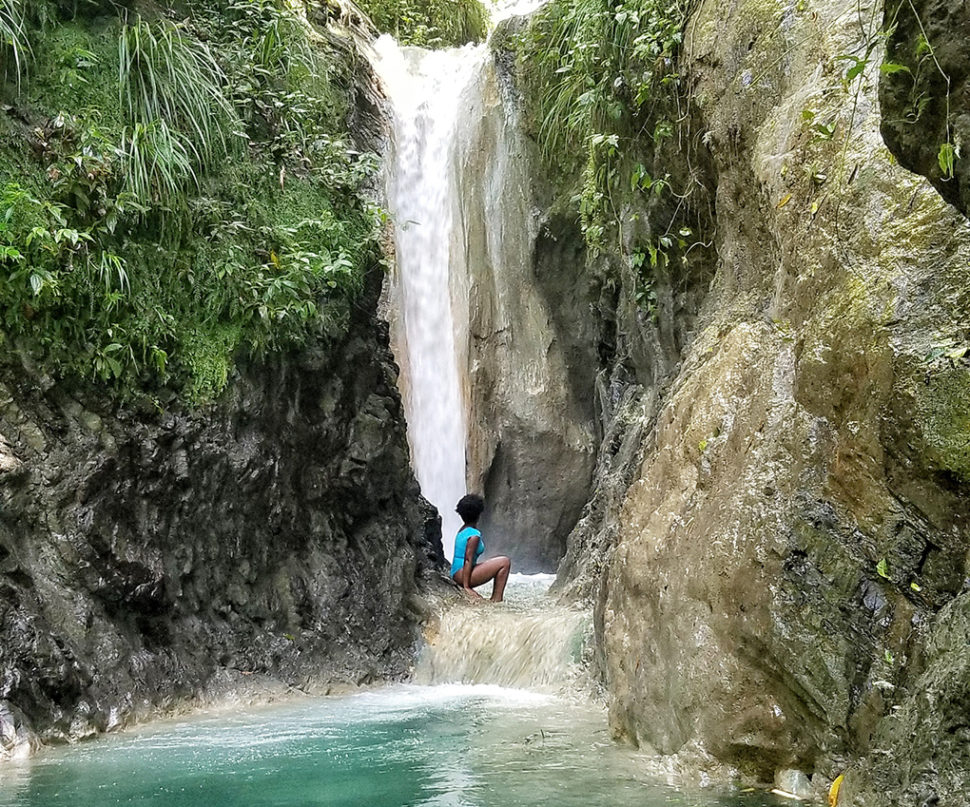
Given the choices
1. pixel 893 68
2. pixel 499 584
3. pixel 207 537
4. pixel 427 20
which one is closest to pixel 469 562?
pixel 499 584

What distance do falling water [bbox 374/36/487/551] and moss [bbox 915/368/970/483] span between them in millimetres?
10520

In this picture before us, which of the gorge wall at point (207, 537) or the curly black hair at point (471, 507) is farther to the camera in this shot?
the curly black hair at point (471, 507)

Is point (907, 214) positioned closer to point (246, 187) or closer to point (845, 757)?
point (845, 757)

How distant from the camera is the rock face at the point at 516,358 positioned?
12906 millimetres

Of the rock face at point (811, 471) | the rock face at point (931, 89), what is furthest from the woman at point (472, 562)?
the rock face at point (931, 89)

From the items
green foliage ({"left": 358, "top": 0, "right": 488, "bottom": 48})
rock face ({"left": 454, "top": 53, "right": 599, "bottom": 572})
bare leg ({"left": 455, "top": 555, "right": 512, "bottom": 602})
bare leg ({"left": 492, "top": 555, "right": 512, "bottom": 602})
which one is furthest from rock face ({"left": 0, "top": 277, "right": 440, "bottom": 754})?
green foliage ({"left": 358, "top": 0, "right": 488, "bottom": 48})

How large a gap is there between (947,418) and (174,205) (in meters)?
5.40

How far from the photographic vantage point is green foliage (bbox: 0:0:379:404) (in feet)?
19.3

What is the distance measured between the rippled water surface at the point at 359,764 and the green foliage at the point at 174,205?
2.38 m

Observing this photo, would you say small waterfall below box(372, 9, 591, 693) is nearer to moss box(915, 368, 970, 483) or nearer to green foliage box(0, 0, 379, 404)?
green foliage box(0, 0, 379, 404)

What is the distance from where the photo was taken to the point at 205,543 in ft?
21.6

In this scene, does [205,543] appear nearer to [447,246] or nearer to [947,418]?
[947,418]

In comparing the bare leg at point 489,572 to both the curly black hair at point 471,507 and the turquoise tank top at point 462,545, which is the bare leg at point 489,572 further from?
the curly black hair at point 471,507

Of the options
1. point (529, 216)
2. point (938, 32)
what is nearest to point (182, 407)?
point (938, 32)
